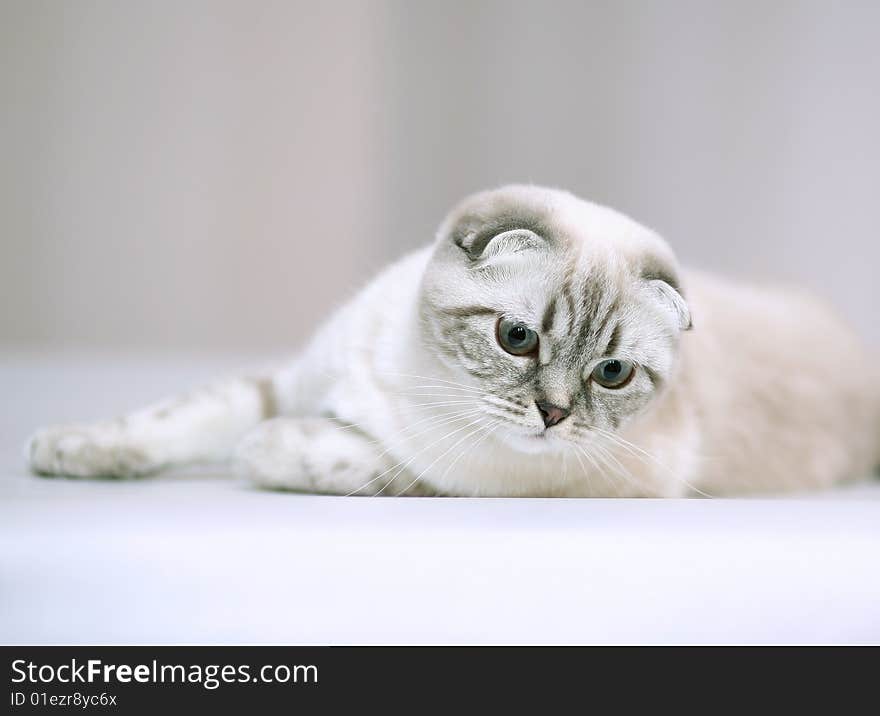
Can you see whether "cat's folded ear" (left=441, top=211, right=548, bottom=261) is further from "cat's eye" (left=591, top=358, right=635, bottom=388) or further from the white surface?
the white surface

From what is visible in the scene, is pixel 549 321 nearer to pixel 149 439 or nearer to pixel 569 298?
pixel 569 298

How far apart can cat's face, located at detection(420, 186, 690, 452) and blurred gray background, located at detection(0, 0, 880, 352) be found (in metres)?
3.14

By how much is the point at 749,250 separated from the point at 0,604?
436 centimetres

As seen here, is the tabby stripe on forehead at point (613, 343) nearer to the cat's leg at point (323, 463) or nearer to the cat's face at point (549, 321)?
the cat's face at point (549, 321)

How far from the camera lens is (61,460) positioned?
2.00m

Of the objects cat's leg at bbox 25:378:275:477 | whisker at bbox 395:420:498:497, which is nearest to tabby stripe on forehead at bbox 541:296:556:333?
whisker at bbox 395:420:498:497

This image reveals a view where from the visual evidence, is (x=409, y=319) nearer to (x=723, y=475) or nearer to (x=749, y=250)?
(x=723, y=475)

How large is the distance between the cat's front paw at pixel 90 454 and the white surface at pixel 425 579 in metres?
0.47

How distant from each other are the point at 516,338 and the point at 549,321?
0.22 ft

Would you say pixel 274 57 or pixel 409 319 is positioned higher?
pixel 274 57

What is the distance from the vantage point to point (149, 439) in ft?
6.62
